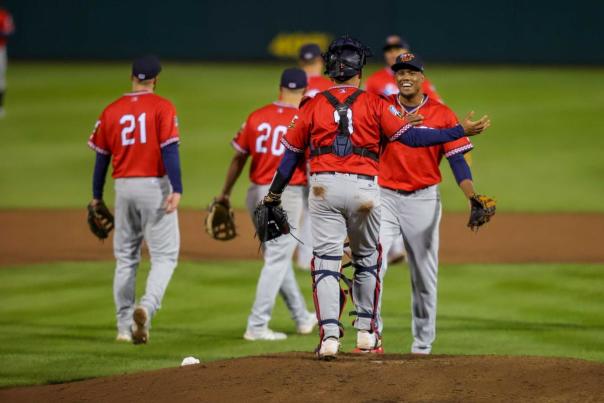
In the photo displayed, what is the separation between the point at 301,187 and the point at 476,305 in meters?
2.20

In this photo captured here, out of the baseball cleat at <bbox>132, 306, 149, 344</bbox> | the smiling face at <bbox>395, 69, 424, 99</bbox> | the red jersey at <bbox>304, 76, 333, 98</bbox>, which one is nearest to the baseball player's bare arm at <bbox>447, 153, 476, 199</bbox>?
the smiling face at <bbox>395, 69, 424, 99</bbox>

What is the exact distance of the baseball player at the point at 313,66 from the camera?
10.7 meters

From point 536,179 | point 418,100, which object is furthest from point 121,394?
point 536,179

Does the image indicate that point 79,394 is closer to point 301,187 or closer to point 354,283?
point 354,283

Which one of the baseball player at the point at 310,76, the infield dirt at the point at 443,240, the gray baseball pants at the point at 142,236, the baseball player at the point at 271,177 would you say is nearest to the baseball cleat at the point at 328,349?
the baseball player at the point at 271,177

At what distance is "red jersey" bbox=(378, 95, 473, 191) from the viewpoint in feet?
24.9

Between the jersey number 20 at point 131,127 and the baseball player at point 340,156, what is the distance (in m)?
1.79

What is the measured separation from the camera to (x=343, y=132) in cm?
668

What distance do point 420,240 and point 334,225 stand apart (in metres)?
1.08

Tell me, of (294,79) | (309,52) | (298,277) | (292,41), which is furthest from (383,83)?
(292,41)

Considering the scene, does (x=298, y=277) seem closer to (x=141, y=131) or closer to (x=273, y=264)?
(x=273, y=264)

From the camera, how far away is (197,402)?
595 cm

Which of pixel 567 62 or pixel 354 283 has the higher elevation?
pixel 567 62

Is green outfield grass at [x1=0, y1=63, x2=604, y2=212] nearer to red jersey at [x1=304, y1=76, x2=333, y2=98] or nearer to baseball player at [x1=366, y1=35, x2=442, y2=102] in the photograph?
baseball player at [x1=366, y1=35, x2=442, y2=102]
